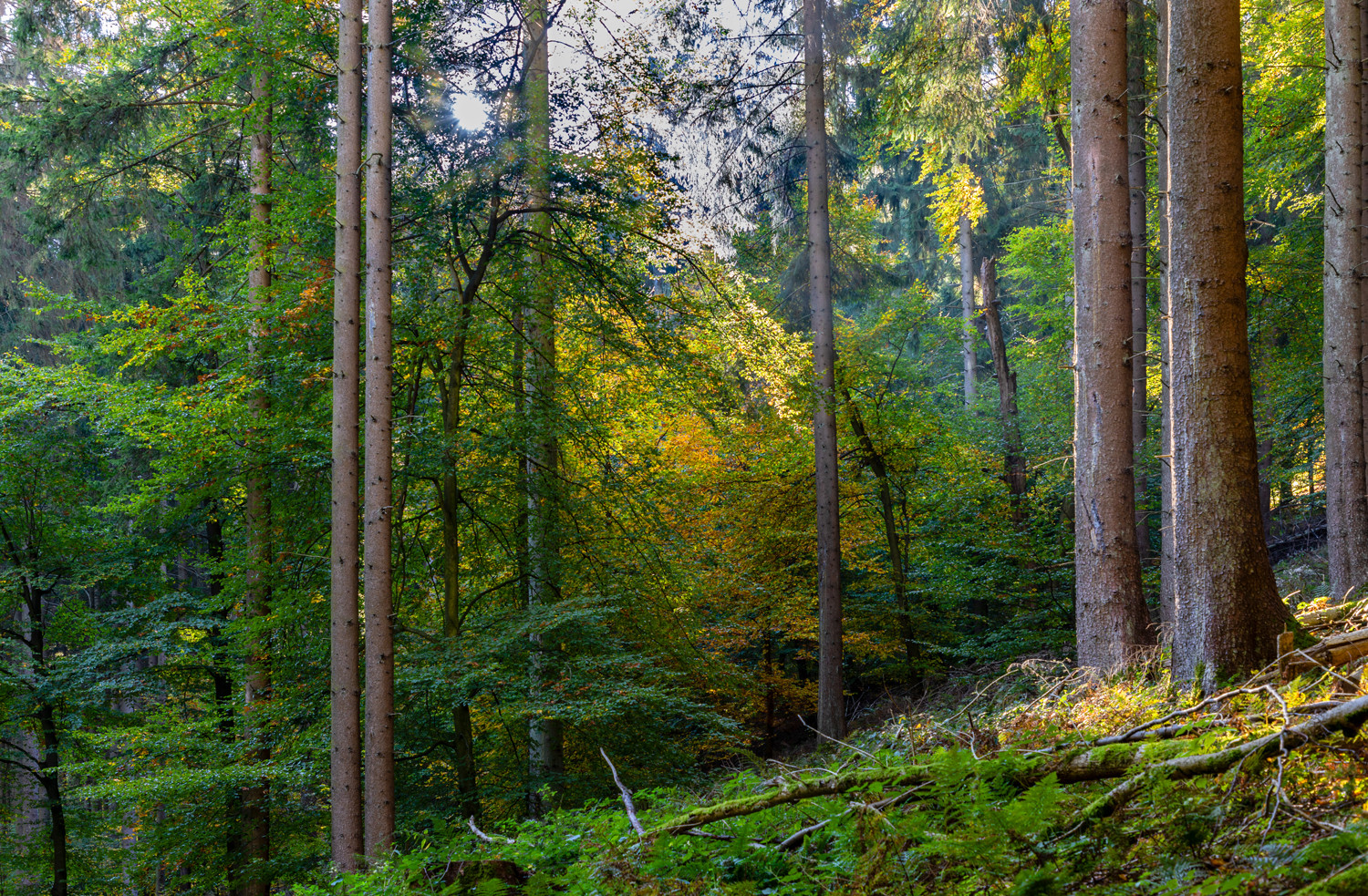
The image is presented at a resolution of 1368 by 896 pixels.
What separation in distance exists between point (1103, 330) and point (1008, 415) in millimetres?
10023

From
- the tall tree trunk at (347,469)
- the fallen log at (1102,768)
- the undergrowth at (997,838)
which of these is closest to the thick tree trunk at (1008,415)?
the undergrowth at (997,838)

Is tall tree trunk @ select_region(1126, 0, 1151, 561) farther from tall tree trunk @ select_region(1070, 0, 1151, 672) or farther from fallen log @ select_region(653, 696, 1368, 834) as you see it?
fallen log @ select_region(653, 696, 1368, 834)

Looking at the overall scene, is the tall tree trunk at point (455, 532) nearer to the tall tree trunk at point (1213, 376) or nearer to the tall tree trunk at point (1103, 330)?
the tall tree trunk at point (1103, 330)

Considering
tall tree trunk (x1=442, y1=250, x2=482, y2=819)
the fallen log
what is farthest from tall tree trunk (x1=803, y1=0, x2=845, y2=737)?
the fallen log

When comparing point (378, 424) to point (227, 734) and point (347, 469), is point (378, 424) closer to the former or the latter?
point (347, 469)

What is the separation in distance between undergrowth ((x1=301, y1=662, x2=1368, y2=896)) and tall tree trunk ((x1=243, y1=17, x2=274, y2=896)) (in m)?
5.45

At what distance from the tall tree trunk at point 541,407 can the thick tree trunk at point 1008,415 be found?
8.50 m

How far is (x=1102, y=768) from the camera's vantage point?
303 centimetres

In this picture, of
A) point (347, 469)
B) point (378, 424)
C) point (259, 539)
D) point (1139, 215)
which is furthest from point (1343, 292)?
point (259, 539)

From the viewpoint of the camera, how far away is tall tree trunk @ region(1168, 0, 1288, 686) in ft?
13.7

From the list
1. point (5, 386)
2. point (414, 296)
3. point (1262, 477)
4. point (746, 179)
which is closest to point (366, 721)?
point (414, 296)

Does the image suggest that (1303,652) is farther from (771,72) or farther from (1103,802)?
(771,72)

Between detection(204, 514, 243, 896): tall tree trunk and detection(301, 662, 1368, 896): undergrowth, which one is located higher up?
detection(301, 662, 1368, 896): undergrowth

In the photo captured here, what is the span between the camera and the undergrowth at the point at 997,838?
220 cm
